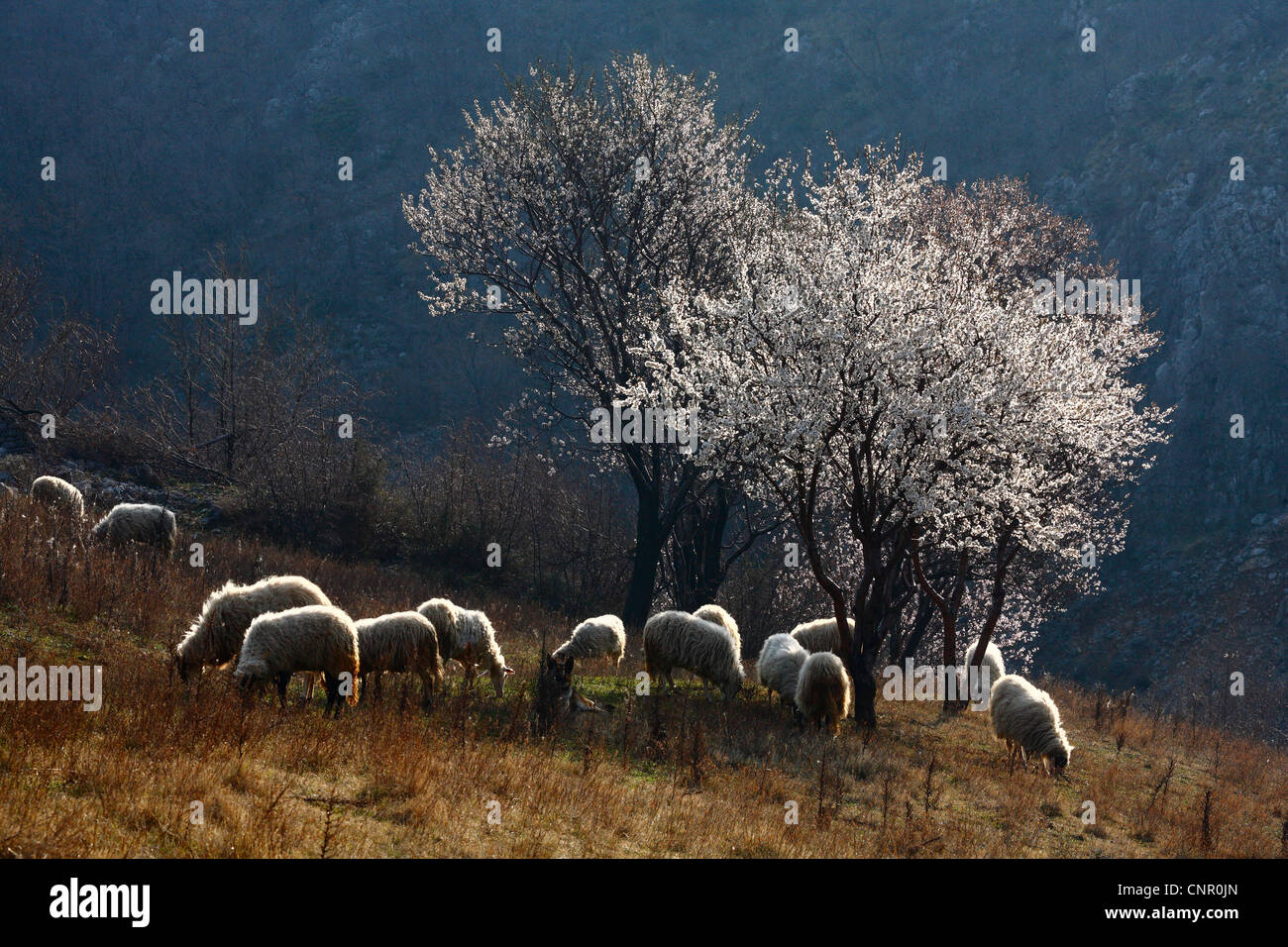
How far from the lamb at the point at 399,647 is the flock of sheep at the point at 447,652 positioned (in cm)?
1

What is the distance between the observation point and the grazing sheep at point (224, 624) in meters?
11.2

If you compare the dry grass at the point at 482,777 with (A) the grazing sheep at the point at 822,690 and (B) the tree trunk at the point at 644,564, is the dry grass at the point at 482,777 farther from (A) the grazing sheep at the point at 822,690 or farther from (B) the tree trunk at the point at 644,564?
(B) the tree trunk at the point at 644,564

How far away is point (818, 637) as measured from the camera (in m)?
18.0

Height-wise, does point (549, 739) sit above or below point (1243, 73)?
below

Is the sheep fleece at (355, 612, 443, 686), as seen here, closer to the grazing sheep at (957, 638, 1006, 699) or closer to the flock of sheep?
the flock of sheep

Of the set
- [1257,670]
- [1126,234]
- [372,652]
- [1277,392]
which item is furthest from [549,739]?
[1126,234]

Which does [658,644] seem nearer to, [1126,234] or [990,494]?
[990,494]

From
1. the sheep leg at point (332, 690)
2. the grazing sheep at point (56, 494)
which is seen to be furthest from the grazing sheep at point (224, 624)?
the grazing sheep at point (56, 494)

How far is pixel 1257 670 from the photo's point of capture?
4512 cm

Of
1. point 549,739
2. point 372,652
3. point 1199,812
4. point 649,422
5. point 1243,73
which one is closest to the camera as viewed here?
point 549,739

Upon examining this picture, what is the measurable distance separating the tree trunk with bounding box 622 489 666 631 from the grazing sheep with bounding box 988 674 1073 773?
1119cm

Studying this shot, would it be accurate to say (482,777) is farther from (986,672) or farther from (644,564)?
(644,564)
